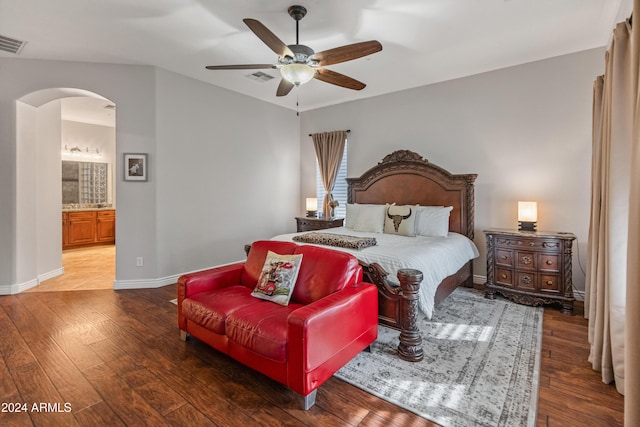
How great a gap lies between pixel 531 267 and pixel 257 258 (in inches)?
126

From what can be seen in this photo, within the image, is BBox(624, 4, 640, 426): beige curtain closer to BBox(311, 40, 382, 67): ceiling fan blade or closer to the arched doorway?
BBox(311, 40, 382, 67): ceiling fan blade

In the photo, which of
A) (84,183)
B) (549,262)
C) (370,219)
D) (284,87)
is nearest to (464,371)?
(549,262)

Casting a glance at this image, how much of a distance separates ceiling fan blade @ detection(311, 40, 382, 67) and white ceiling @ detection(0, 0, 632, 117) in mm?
518

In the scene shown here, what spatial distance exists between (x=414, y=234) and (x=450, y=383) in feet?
7.27

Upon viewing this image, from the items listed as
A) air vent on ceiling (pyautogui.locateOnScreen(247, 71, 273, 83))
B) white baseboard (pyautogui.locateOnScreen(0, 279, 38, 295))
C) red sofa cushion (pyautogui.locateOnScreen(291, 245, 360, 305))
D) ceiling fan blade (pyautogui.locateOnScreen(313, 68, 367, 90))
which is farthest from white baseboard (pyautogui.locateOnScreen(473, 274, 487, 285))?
white baseboard (pyautogui.locateOnScreen(0, 279, 38, 295))

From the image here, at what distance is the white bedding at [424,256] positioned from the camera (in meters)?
2.81

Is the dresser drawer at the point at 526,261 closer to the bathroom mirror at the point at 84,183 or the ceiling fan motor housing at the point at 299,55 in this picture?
the ceiling fan motor housing at the point at 299,55

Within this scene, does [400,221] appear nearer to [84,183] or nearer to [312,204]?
[312,204]

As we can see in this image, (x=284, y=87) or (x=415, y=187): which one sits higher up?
(x=284, y=87)

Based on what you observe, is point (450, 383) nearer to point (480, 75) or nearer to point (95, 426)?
point (95, 426)

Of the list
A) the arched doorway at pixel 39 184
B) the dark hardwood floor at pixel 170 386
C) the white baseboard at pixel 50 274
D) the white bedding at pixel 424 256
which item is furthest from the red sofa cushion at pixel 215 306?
the white baseboard at pixel 50 274

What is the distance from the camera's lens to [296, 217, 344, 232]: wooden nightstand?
5.62m

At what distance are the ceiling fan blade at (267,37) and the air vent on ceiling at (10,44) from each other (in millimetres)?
3243

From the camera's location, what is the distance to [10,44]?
3.68 meters
